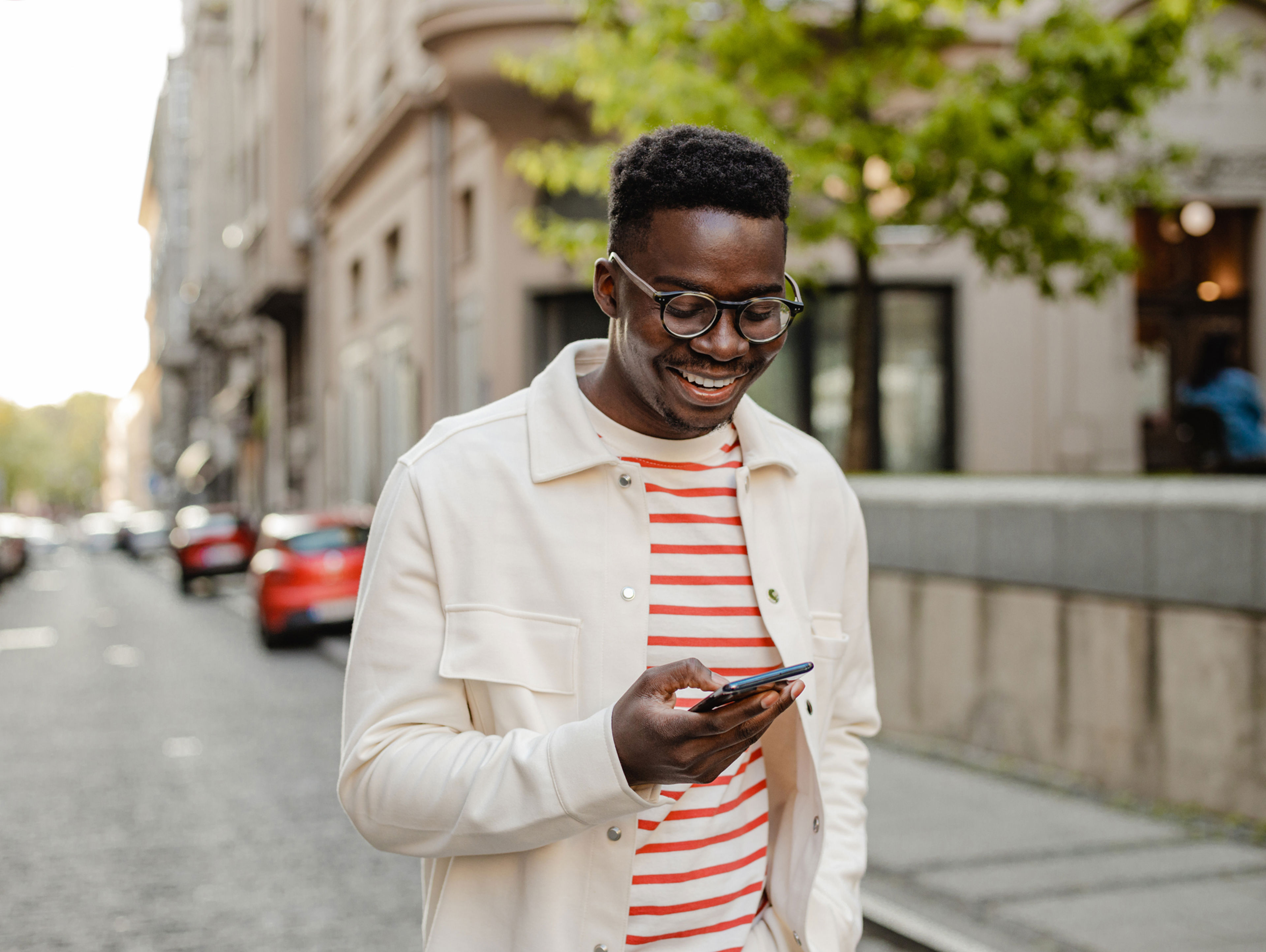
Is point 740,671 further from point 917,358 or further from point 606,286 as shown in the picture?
point 917,358

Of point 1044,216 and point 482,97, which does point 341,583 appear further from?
point 1044,216

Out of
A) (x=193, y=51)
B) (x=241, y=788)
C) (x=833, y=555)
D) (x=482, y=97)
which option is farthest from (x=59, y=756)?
(x=193, y=51)

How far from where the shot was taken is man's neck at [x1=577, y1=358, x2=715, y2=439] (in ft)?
6.43

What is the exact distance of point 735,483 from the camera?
208 centimetres

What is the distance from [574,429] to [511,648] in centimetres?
35

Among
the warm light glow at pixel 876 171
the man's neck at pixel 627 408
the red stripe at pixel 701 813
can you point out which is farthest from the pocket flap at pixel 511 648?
the warm light glow at pixel 876 171

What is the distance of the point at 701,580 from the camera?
199cm

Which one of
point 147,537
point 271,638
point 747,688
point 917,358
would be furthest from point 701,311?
point 147,537

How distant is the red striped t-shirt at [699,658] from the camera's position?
6.26 feet

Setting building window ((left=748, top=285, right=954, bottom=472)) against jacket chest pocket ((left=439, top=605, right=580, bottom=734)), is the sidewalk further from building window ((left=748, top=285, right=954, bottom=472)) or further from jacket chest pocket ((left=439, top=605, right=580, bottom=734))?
building window ((left=748, top=285, right=954, bottom=472))

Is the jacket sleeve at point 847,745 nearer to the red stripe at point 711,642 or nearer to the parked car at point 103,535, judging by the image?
the red stripe at point 711,642

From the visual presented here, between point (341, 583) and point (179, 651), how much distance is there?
2.19 meters

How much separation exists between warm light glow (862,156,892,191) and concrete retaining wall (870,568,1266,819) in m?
3.29

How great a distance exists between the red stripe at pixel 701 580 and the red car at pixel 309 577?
1320 cm
